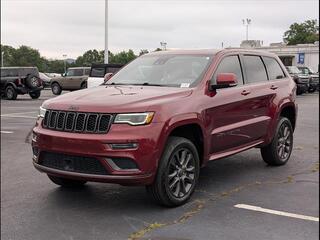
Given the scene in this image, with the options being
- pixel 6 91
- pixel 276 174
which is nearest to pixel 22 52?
pixel 6 91

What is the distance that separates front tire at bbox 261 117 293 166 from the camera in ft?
23.9

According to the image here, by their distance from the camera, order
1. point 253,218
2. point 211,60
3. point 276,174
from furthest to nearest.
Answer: point 276,174
point 211,60
point 253,218

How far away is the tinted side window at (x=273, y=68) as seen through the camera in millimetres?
7496

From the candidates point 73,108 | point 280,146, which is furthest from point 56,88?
point 73,108

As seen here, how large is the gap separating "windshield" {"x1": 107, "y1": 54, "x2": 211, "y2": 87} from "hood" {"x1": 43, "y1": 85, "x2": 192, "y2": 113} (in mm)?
302

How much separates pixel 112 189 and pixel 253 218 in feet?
6.36

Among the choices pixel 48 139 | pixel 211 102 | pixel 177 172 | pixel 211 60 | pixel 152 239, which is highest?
pixel 211 60

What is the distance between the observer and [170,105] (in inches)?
207

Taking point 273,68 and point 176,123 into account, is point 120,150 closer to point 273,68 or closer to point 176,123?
point 176,123

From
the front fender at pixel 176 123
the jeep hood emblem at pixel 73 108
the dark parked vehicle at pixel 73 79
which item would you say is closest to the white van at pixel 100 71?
the dark parked vehicle at pixel 73 79

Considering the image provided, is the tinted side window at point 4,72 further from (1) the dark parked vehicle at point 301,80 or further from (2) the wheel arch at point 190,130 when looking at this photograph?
(2) the wheel arch at point 190,130

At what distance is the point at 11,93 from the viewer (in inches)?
1044

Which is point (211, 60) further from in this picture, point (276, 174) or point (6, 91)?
point (6, 91)

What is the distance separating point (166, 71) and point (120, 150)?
1.70m
